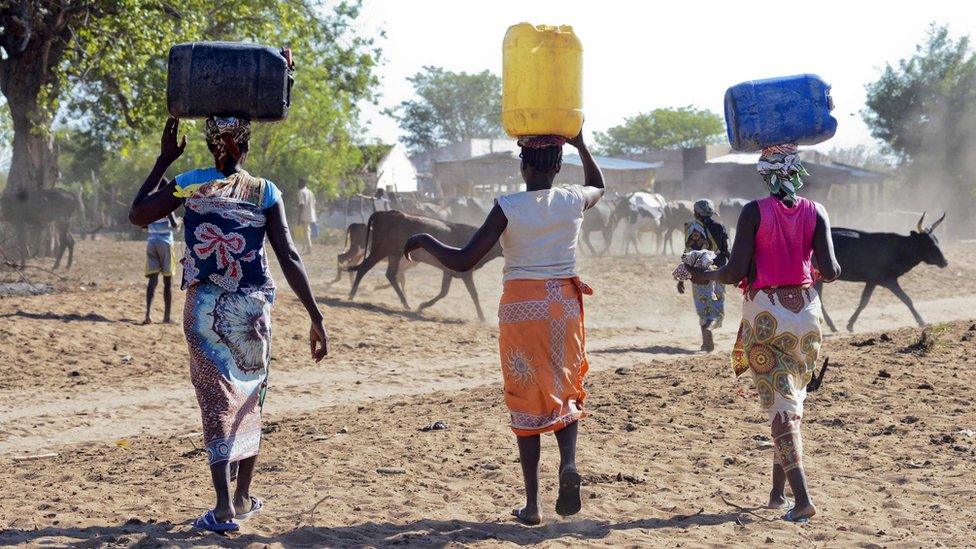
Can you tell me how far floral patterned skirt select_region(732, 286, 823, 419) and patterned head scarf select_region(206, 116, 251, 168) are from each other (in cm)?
240

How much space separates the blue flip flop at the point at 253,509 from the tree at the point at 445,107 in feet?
234

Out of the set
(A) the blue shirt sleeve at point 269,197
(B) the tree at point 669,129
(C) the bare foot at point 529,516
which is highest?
(B) the tree at point 669,129

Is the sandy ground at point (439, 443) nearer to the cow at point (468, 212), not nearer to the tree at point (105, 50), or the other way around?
the tree at point (105, 50)

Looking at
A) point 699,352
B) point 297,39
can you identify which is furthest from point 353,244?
point 699,352

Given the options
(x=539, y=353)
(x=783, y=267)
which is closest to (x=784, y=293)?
(x=783, y=267)

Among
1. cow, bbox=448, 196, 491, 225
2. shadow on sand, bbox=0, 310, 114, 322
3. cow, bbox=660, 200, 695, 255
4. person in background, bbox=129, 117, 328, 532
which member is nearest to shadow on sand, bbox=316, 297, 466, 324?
shadow on sand, bbox=0, 310, 114, 322

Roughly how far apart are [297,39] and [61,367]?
10183mm

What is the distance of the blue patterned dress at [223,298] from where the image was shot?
4391mm

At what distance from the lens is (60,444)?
7.55m

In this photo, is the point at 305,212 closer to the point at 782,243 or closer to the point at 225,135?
the point at 225,135

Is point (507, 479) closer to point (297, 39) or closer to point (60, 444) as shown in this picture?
point (60, 444)

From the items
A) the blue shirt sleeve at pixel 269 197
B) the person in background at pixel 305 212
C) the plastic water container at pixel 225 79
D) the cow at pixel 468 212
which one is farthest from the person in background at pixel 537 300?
the cow at pixel 468 212

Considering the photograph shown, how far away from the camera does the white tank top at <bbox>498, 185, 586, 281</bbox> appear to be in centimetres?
460

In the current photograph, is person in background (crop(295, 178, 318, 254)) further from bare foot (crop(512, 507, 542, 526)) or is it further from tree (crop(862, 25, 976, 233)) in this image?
tree (crop(862, 25, 976, 233))
